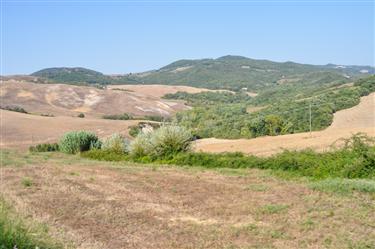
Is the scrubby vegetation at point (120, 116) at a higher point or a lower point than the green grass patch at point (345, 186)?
lower

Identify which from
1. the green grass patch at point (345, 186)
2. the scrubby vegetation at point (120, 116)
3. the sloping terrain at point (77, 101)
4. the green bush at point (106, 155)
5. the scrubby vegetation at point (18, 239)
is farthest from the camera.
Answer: the sloping terrain at point (77, 101)

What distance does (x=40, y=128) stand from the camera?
60.9 m

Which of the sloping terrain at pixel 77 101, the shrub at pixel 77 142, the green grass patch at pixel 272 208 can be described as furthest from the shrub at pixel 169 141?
the sloping terrain at pixel 77 101

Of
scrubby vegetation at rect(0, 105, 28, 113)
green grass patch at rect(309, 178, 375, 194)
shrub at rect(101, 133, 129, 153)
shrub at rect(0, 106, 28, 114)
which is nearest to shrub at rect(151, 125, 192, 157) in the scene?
shrub at rect(101, 133, 129, 153)

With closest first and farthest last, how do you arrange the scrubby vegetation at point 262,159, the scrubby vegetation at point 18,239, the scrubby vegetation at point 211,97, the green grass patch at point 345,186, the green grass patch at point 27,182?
1. the scrubby vegetation at point 18,239
2. the green grass patch at point 345,186
3. the scrubby vegetation at point 262,159
4. the green grass patch at point 27,182
5. the scrubby vegetation at point 211,97

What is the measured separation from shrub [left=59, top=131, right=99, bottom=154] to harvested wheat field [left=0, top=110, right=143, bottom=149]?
15580 millimetres

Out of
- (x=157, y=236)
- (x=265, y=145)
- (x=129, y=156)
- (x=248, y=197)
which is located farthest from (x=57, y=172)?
(x=265, y=145)

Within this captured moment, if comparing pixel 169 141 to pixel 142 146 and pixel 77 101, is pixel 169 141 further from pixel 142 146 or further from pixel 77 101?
pixel 77 101

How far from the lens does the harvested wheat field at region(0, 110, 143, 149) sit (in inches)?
2168

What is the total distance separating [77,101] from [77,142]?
58506mm

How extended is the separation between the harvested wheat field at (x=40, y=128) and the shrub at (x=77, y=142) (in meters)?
15.6

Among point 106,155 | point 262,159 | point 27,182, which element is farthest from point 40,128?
point 27,182

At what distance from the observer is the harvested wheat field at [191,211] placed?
10.4 meters

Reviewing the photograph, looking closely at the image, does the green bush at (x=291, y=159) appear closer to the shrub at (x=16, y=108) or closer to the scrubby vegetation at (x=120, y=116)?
the scrubby vegetation at (x=120, y=116)
